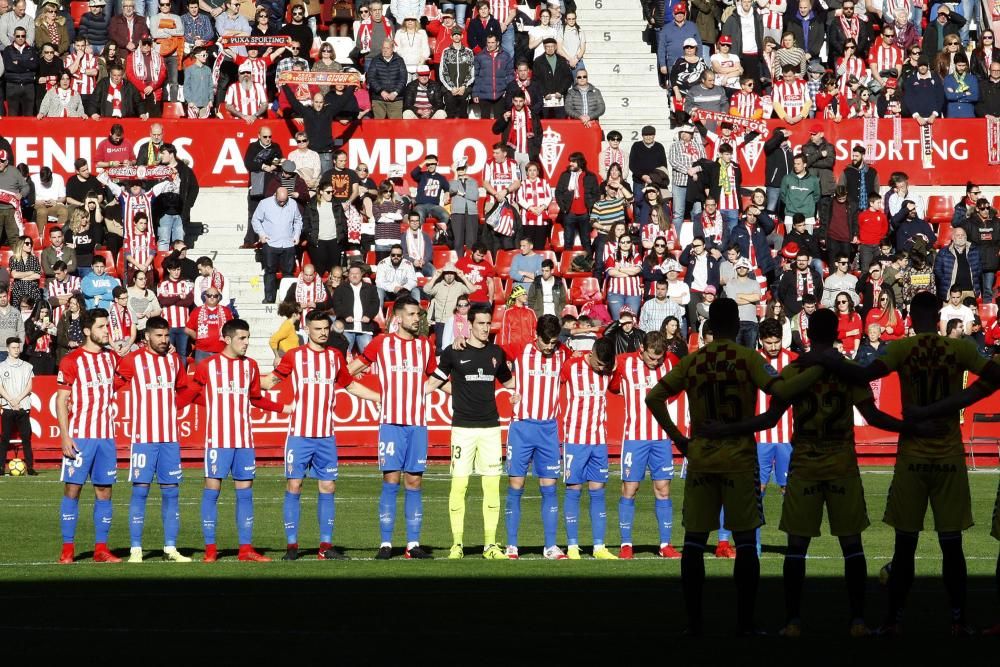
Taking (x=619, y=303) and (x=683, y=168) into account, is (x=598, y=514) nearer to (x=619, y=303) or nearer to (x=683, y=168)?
(x=619, y=303)

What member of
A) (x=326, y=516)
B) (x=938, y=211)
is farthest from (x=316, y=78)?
(x=326, y=516)

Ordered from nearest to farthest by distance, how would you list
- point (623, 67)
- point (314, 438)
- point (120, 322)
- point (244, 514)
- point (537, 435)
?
point (244, 514)
point (314, 438)
point (537, 435)
point (120, 322)
point (623, 67)

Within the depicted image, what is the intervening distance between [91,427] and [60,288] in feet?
42.7

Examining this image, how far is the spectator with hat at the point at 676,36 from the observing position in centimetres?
3416

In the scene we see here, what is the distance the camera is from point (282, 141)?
3241 centimetres

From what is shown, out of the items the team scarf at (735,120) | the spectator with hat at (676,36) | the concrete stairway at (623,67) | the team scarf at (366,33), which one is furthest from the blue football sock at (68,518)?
the spectator with hat at (676,36)

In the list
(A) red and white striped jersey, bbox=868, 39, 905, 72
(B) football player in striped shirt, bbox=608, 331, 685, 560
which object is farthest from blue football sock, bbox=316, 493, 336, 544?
(A) red and white striped jersey, bbox=868, 39, 905, 72

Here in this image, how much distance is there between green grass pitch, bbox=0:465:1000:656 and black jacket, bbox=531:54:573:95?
45.2 feet

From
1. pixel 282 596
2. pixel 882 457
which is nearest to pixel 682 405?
pixel 882 457

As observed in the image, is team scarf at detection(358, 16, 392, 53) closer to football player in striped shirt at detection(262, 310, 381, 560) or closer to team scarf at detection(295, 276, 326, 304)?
team scarf at detection(295, 276, 326, 304)

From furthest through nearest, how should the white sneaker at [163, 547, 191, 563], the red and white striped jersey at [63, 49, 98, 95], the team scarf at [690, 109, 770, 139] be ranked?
1. the team scarf at [690, 109, 770, 139]
2. the red and white striped jersey at [63, 49, 98, 95]
3. the white sneaker at [163, 547, 191, 563]

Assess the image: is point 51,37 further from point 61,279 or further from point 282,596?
point 282,596

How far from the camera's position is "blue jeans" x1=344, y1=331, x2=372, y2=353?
28641 millimetres

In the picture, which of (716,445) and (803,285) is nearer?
(716,445)
